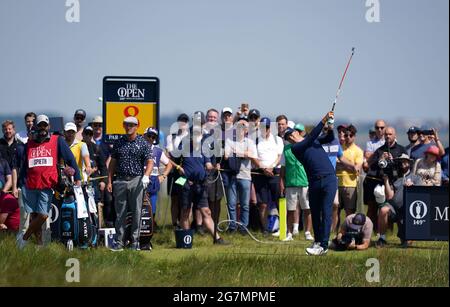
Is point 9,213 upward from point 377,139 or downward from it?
downward

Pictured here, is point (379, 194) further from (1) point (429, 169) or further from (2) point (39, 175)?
(2) point (39, 175)

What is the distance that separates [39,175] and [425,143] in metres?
7.84

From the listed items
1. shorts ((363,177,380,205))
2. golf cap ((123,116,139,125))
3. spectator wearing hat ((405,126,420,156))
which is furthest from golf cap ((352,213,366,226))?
Result: golf cap ((123,116,139,125))

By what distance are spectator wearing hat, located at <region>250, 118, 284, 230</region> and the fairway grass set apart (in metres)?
3.65

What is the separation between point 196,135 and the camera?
2203 cm

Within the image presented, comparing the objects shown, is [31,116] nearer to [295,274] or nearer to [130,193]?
[130,193]

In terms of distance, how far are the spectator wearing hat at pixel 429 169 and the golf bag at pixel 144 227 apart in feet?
15.8

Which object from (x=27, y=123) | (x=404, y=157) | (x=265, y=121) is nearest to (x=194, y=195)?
(x=265, y=121)

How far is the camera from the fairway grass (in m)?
15.4

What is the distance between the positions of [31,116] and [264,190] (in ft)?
15.5

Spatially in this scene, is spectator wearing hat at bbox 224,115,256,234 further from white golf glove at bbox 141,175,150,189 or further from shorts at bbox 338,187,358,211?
white golf glove at bbox 141,175,150,189

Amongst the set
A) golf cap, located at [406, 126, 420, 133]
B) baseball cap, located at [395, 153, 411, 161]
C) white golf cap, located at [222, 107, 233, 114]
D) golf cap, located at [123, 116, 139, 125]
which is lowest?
baseball cap, located at [395, 153, 411, 161]

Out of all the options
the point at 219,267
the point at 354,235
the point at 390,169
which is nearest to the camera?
the point at 219,267

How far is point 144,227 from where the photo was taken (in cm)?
1973
